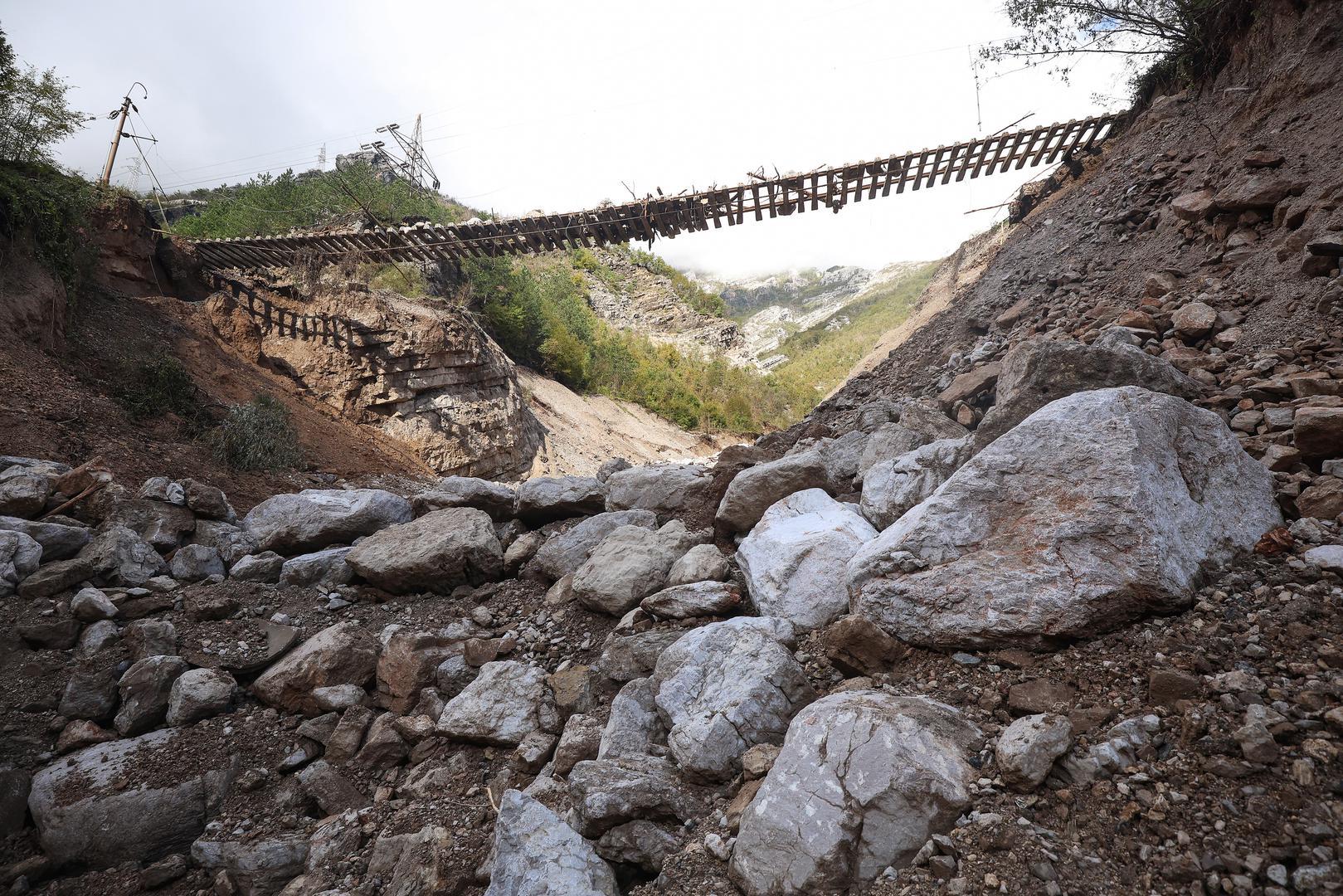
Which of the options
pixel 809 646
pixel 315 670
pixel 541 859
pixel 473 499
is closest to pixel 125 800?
pixel 315 670

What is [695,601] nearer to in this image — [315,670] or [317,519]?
[315,670]

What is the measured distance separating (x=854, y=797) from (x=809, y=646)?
1.22 meters

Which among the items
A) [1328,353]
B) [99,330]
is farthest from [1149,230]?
[99,330]

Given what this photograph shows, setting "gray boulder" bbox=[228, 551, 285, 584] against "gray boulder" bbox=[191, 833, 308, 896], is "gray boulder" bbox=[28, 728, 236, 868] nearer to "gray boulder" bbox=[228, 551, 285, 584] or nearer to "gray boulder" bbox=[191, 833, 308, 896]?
"gray boulder" bbox=[191, 833, 308, 896]

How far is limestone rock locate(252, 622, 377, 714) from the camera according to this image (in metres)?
4.17

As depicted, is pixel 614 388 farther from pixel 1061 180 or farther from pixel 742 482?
pixel 742 482

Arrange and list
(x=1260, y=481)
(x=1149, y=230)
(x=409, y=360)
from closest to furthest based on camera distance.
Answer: (x=1260, y=481)
(x=1149, y=230)
(x=409, y=360)

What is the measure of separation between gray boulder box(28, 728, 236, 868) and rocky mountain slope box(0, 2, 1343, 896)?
0.02 metres

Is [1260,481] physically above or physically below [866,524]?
above

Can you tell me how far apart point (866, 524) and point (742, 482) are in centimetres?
123

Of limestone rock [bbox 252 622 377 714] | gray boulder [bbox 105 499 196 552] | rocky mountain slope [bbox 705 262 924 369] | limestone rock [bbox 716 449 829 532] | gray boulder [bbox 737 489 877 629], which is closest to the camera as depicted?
gray boulder [bbox 737 489 877 629]

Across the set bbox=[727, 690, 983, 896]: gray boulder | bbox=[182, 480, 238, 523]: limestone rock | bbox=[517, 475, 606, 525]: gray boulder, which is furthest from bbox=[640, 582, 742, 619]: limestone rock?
bbox=[182, 480, 238, 523]: limestone rock

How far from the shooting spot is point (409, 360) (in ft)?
40.7

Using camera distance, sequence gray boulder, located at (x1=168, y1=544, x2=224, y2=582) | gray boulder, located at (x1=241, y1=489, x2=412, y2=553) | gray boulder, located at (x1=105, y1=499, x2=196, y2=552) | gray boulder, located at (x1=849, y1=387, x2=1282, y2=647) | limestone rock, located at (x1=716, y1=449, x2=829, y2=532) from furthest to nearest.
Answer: gray boulder, located at (x1=241, y1=489, x2=412, y2=553)
gray boulder, located at (x1=105, y1=499, x2=196, y2=552)
gray boulder, located at (x1=168, y1=544, x2=224, y2=582)
limestone rock, located at (x1=716, y1=449, x2=829, y2=532)
gray boulder, located at (x1=849, y1=387, x2=1282, y2=647)
